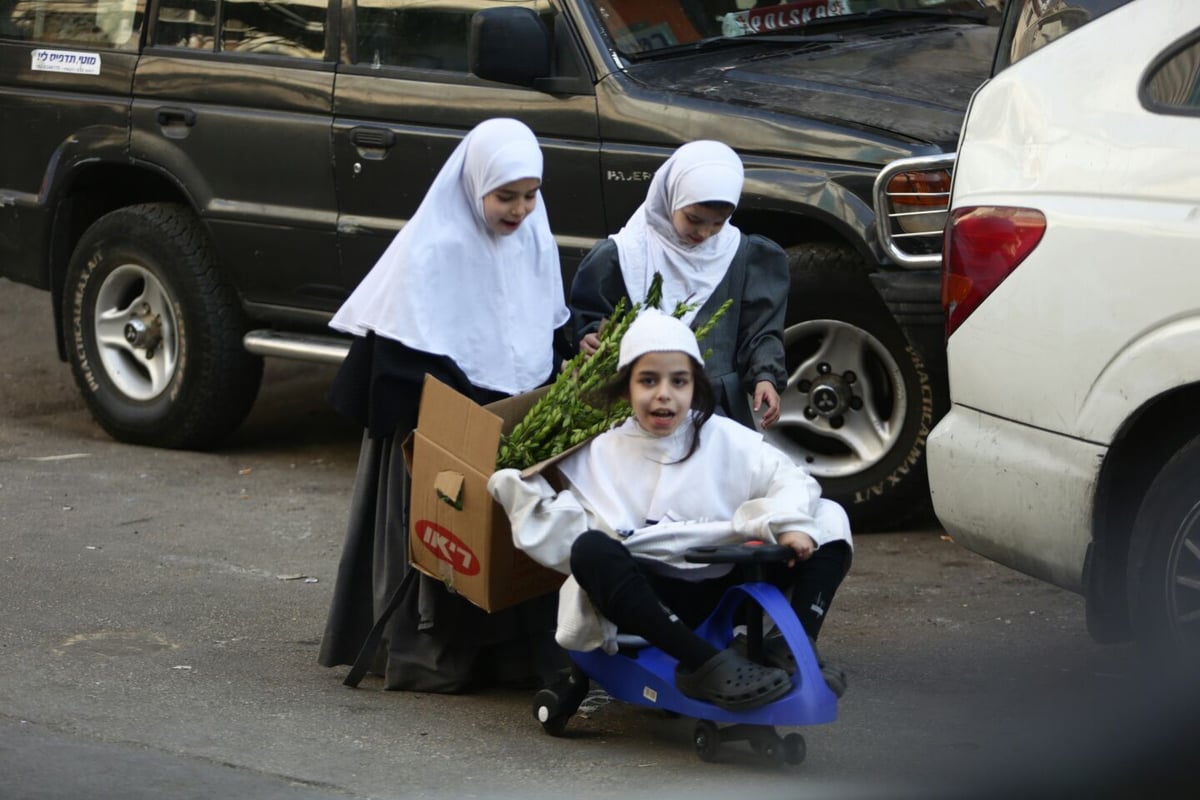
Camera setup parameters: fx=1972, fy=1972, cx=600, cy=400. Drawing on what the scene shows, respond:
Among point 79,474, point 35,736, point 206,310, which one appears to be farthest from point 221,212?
point 35,736

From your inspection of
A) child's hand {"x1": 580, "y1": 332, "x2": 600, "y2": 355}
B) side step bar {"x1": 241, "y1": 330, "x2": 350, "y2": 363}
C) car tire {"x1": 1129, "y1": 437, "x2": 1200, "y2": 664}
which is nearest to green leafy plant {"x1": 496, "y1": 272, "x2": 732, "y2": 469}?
child's hand {"x1": 580, "y1": 332, "x2": 600, "y2": 355}

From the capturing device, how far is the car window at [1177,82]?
435cm

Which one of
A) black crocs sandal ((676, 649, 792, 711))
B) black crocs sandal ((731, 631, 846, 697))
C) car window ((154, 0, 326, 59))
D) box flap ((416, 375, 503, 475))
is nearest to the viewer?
black crocs sandal ((676, 649, 792, 711))

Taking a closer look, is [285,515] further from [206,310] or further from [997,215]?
[997,215]

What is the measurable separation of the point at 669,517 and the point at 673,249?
2.80 ft

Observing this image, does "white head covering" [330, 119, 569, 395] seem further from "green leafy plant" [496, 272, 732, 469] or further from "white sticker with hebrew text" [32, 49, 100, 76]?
"white sticker with hebrew text" [32, 49, 100, 76]

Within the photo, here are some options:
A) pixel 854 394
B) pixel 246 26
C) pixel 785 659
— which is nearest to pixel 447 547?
pixel 785 659

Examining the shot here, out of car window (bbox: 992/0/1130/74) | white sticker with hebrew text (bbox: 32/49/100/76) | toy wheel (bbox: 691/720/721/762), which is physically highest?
car window (bbox: 992/0/1130/74)

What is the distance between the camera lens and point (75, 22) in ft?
26.8

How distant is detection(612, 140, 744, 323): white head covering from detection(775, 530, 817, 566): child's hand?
81cm

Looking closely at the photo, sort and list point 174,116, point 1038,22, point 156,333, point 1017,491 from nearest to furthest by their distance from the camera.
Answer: point 1017,491, point 1038,22, point 174,116, point 156,333

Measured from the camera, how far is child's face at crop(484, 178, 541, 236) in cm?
486

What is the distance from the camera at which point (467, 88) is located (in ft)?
23.1

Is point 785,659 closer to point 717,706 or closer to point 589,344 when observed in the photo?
point 717,706
